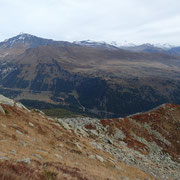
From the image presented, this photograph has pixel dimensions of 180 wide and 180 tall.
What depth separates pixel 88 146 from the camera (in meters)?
36.8

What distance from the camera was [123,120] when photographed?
65312 millimetres

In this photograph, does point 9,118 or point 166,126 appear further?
point 166,126

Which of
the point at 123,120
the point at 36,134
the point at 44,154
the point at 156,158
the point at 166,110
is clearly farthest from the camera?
the point at 166,110

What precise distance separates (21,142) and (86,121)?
35.5 m

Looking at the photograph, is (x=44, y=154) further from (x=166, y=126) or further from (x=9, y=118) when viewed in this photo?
(x=166, y=126)

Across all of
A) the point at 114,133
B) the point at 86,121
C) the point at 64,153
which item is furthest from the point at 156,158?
the point at 64,153

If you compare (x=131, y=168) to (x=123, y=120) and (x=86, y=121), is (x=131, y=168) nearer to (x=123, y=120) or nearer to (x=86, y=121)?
(x=86, y=121)

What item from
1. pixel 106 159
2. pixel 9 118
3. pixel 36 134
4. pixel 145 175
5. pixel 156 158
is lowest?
pixel 156 158

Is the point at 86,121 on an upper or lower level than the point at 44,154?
lower

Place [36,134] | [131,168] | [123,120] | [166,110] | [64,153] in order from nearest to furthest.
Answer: [64,153]
[36,134]
[131,168]
[123,120]
[166,110]

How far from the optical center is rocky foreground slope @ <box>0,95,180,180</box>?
1770 cm

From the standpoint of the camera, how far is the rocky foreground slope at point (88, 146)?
58.1ft

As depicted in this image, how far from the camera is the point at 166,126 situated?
67375 millimetres

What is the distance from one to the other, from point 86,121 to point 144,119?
26.0 meters
